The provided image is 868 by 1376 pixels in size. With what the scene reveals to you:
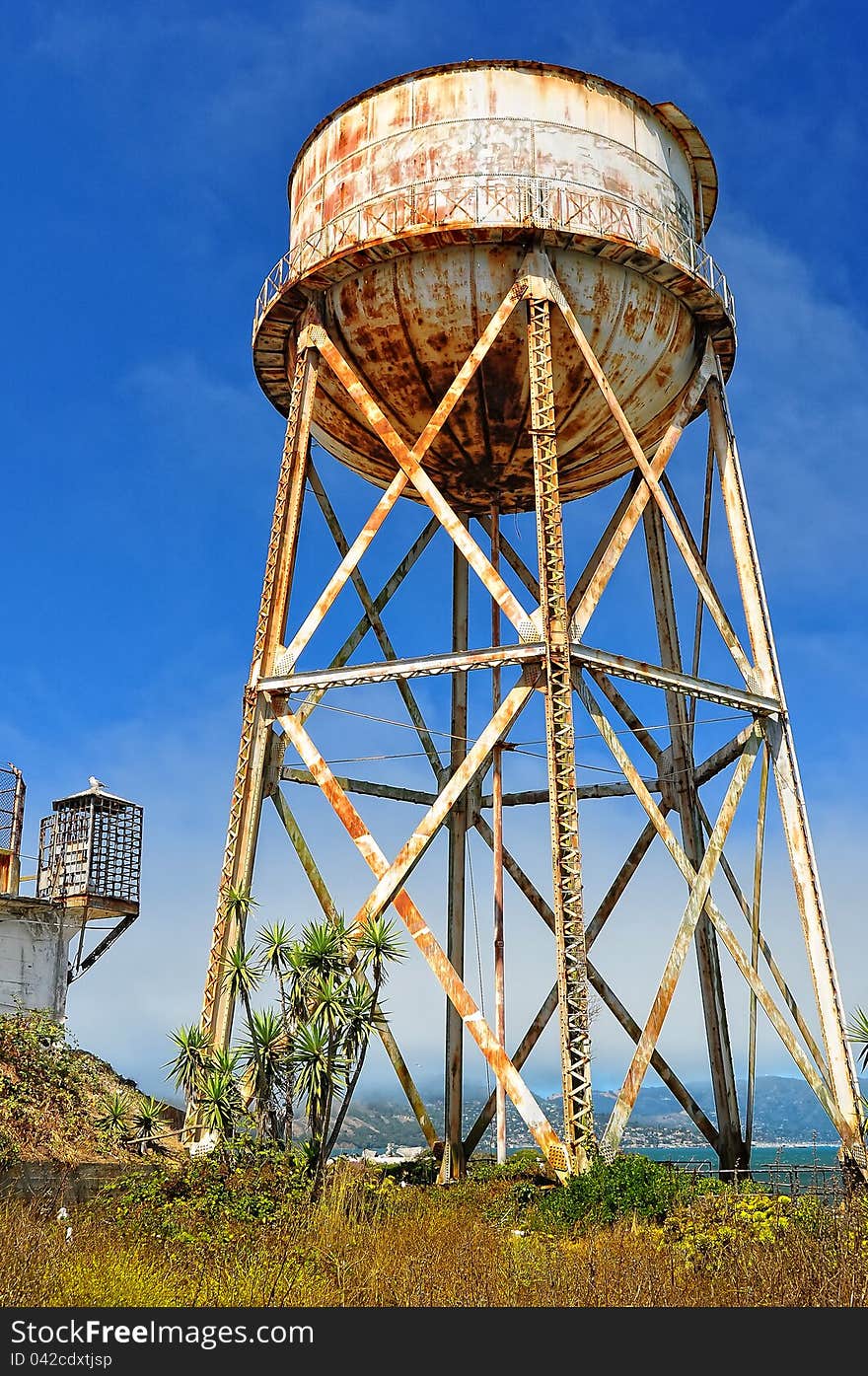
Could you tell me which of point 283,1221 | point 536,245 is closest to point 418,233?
point 536,245

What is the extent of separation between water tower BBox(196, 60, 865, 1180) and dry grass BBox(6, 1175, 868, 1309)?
9.59ft

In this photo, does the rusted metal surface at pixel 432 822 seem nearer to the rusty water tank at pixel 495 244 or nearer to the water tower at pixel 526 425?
the water tower at pixel 526 425

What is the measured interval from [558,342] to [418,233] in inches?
111

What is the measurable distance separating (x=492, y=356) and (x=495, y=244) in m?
1.89

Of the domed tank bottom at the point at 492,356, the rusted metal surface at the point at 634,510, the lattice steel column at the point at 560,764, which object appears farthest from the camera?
the domed tank bottom at the point at 492,356

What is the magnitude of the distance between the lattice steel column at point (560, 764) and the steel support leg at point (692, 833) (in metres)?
4.08

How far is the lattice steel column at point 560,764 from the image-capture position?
55.4ft

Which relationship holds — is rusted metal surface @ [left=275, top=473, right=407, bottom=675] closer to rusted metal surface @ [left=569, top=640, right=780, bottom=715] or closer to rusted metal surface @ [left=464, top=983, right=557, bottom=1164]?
rusted metal surface @ [left=569, top=640, right=780, bottom=715]

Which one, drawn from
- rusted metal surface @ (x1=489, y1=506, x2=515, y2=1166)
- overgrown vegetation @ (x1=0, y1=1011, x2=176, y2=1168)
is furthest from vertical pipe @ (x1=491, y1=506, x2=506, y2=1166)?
overgrown vegetation @ (x1=0, y1=1011, x2=176, y2=1168)

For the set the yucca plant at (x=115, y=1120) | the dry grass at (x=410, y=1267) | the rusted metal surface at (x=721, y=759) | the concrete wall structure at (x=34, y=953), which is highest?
the rusted metal surface at (x=721, y=759)

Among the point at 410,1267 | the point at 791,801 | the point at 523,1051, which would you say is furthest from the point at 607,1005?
the point at 410,1267

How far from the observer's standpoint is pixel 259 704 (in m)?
20.9

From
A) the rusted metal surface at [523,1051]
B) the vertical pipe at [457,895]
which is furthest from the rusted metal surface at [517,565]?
the rusted metal surface at [523,1051]

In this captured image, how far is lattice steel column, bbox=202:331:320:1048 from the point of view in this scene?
19938 millimetres
